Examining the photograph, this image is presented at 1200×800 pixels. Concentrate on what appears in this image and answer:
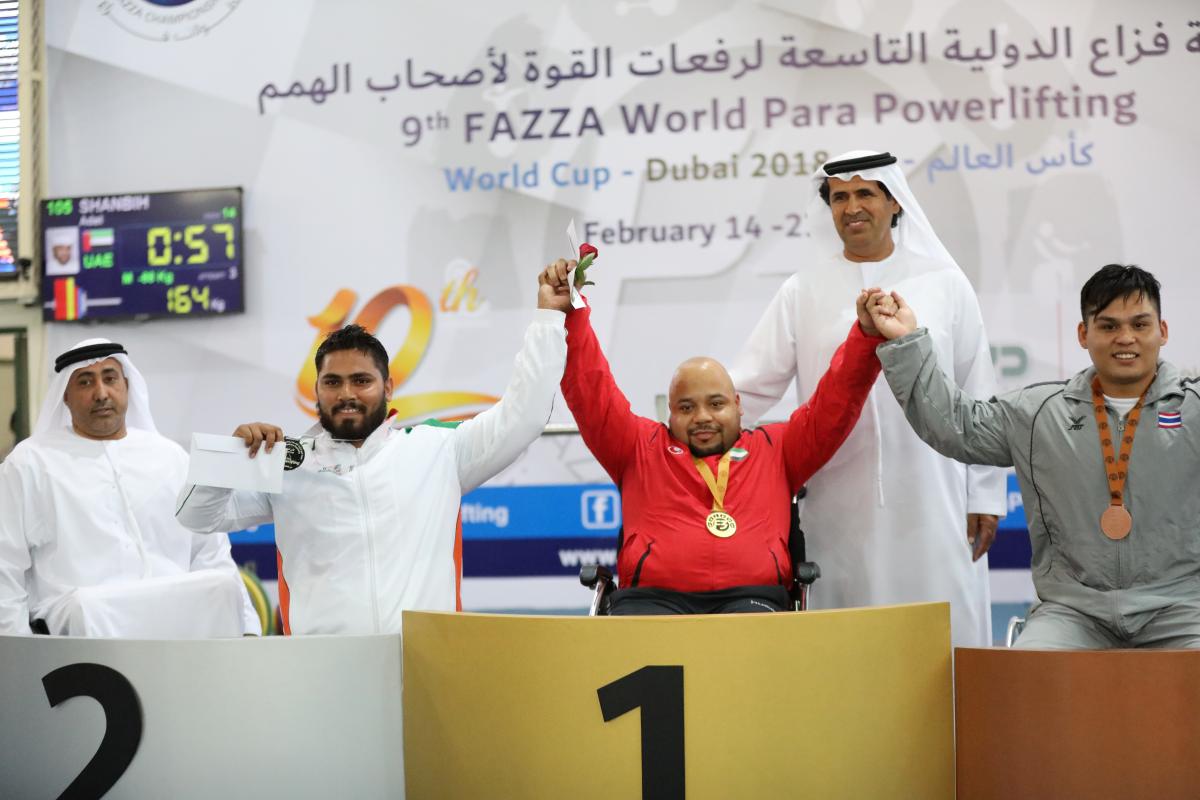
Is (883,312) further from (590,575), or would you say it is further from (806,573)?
(590,575)

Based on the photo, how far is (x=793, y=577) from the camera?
9.89 feet

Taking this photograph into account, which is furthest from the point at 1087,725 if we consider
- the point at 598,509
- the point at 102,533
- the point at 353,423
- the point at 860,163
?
the point at 598,509

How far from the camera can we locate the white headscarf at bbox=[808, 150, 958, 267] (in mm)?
3244

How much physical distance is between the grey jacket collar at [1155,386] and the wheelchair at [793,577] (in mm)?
728

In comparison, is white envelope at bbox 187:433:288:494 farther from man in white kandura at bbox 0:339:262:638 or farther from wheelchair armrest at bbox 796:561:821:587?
wheelchair armrest at bbox 796:561:821:587

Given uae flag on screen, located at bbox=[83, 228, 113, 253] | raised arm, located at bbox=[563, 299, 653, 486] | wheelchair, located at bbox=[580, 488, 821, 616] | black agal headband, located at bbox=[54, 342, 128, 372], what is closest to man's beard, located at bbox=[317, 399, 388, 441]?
raised arm, located at bbox=[563, 299, 653, 486]

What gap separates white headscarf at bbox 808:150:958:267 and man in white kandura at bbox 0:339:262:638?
2110mm

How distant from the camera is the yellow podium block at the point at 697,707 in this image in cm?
219

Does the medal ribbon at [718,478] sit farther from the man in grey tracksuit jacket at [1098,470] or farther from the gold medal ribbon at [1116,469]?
the gold medal ribbon at [1116,469]

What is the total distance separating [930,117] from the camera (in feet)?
18.7

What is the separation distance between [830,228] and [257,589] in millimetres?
3781

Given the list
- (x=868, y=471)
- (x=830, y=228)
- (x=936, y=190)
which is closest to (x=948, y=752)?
(x=868, y=471)

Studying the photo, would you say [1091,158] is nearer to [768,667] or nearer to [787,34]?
[787,34]

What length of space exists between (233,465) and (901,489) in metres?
1.77
